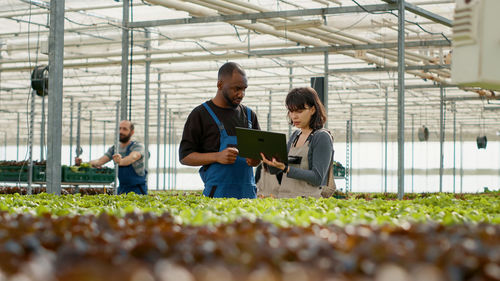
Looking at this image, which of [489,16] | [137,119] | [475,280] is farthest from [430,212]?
[137,119]

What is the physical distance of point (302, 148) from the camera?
4.27m

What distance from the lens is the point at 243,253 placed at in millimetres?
1399

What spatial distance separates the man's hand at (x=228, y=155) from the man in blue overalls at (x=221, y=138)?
9 centimetres

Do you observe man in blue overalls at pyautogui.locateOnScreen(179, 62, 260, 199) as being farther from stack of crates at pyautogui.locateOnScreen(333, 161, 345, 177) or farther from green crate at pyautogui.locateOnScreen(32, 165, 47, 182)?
stack of crates at pyautogui.locateOnScreen(333, 161, 345, 177)

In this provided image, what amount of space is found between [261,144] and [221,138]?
363 millimetres

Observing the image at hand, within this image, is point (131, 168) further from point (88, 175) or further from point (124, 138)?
point (88, 175)

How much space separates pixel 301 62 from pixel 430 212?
1489cm

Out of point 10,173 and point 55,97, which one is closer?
point 55,97

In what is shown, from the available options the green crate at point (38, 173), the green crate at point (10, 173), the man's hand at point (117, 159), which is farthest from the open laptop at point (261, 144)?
the green crate at point (10, 173)

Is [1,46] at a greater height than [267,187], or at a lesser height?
greater

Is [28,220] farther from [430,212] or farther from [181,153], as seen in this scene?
[181,153]

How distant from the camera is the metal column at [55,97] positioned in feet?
16.5

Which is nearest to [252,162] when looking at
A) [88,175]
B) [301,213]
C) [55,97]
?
[301,213]

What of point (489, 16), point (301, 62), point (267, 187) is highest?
point (301, 62)
